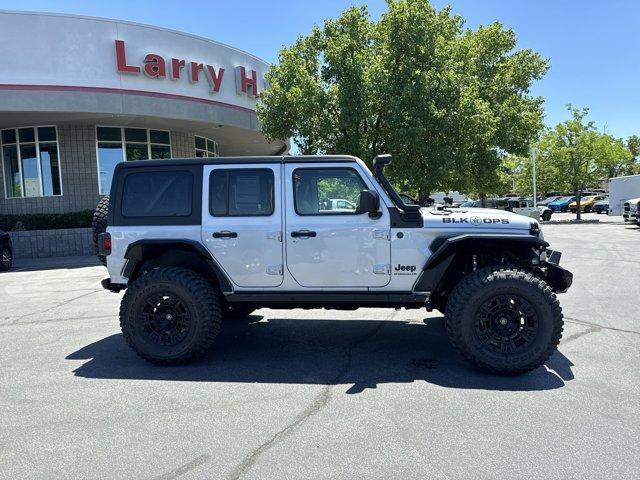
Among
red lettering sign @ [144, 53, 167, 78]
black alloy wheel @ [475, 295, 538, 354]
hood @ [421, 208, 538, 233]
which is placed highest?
red lettering sign @ [144, 53, 167, 78]

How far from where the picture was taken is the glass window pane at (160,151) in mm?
19500

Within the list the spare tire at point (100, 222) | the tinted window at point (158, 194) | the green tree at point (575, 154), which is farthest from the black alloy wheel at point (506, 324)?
the green tree at point (575, 154)

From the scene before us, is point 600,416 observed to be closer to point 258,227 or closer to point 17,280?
point 258,227

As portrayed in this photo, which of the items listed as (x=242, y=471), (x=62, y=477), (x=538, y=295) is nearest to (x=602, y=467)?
(x=538, y=295)

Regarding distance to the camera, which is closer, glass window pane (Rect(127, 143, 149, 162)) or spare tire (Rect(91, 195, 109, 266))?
spare tire (Rect(91, 195, 109, 266))

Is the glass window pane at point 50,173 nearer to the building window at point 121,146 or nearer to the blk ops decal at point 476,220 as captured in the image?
the building window at point 121,146

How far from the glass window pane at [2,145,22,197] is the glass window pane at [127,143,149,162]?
3.98 m

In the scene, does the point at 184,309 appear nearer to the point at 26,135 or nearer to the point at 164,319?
the point at 164,319

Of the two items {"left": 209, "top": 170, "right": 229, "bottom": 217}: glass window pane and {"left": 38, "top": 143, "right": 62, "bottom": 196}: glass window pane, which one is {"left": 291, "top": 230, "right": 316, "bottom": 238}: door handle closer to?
{"left": 209, "top": 170, "right": 229, "bottom": 217}: glass window pane

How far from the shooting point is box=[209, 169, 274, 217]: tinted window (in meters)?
4.98

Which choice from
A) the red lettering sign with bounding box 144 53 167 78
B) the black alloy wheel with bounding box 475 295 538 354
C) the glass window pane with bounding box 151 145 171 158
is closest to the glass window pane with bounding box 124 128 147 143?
the glass window pane with bounding box 151 145 171 158

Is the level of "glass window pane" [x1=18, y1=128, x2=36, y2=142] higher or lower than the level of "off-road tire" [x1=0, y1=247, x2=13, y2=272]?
higher

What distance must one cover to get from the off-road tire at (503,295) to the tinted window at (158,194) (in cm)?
286

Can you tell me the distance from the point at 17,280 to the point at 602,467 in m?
12.3
